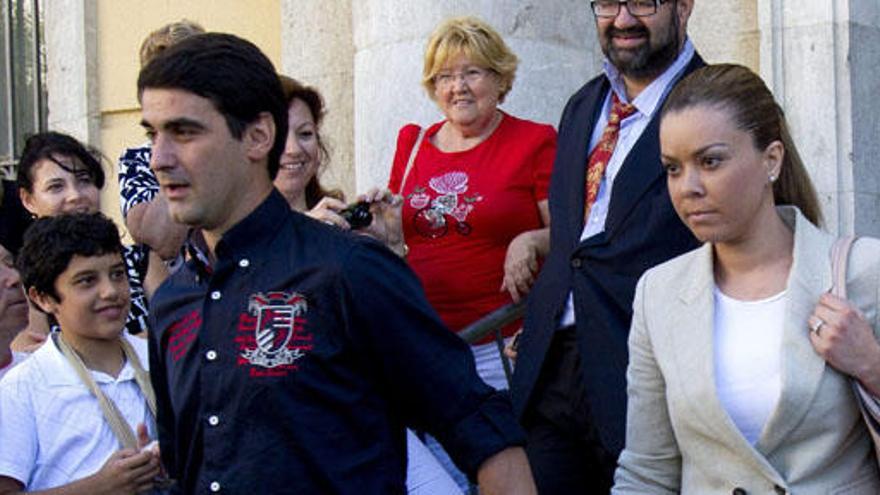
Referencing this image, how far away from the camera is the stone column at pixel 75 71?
8.95m

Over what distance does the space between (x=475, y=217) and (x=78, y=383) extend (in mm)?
1353

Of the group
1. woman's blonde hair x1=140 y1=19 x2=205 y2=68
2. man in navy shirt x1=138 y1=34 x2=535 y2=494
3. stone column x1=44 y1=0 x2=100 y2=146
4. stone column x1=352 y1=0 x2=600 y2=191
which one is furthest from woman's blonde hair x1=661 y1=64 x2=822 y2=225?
stone column x1=44 y1=0 x2=100 y2=146

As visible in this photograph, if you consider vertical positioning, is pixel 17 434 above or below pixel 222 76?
below

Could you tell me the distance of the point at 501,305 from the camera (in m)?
5.31

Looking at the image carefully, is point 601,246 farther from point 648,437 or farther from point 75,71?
point 75,71

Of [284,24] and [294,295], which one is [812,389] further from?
[284,24]

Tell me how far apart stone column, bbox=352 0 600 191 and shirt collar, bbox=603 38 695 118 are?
178 centimetres

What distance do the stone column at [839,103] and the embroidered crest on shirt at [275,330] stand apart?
367 cm

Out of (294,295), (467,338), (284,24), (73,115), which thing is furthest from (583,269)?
(73,115)

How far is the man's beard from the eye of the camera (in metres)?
4.70

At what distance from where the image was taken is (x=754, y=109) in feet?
12.0

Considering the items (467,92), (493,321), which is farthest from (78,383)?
(467,92)

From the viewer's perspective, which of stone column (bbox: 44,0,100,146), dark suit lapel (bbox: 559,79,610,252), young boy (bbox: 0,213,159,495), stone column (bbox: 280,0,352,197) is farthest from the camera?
stone column (bbox: 44,0,100,146)

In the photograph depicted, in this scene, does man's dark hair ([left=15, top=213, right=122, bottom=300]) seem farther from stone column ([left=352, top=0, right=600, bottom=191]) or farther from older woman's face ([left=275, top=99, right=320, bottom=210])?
stone column ([left=352, top=0, right=600, bottom=191])
